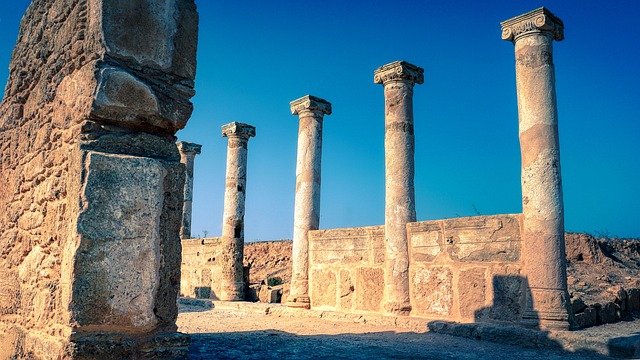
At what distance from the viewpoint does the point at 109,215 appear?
141 inches

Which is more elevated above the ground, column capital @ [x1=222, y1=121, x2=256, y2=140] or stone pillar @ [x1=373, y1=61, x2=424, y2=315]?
column capital @ [x1=222, y1=121, x2=256, y2=140]

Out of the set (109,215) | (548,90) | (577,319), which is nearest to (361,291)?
(577,319)

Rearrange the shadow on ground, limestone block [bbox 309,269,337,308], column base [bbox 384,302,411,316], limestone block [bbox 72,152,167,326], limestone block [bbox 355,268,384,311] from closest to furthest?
limestone block [bbox 72,152,167,326] < the shadow on ground < column base [bbox 384,302,411,316] < limestone block [bbox 355,268,384,311] < limestone block [bbox 309,269,337,308]

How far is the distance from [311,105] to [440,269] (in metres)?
4.93

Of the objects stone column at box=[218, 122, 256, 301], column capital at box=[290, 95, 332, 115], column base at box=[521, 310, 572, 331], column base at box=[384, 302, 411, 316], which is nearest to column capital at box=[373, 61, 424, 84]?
column capital at box=[290, 95, 332, 115]

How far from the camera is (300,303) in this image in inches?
418

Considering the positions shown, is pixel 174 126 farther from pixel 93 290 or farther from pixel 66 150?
pixel 93 290

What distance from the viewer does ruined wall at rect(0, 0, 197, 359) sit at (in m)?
3.50

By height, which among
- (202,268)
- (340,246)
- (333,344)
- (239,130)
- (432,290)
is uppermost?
(239,130)

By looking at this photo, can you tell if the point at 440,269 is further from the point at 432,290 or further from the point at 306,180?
the point at 306,180

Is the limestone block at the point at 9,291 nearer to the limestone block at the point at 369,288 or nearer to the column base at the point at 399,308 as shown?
Result: the column base at the point at 399,308

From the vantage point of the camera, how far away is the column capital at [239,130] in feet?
49.7

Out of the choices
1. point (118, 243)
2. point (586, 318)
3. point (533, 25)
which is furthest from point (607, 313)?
point (118, 243)

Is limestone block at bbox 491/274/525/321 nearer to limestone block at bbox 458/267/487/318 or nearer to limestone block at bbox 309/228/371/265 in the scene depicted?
limestone block at bbox 458/267/487/318
